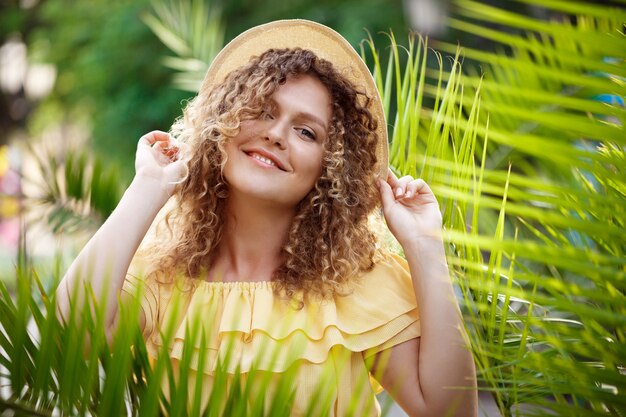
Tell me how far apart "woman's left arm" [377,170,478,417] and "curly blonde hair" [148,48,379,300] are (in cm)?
18

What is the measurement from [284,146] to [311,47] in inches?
13.1

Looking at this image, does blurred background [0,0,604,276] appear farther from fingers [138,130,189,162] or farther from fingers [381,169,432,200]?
fingers [381,169,432,200]

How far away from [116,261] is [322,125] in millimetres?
629

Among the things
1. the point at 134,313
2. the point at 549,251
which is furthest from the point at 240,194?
the point at 549,251

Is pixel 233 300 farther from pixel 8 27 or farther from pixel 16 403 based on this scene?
pixel 8 27

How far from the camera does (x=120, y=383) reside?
104 centimetres

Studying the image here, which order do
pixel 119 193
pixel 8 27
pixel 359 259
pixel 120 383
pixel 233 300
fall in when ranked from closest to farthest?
pixel 120 383
pixel 233 300
pixel 359 259
pixel 119 193
pixel 8 27

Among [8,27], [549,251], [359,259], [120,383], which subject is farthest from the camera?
[8,27]

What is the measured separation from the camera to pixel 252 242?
204 centimetres

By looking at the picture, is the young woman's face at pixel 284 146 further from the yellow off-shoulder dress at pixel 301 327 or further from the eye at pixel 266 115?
the yellow off-shoulder dress at pixel 301 327

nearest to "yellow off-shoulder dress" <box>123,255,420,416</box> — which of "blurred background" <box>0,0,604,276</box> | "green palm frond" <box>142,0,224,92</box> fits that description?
"blurred background" <box>0,0,604,276</box>

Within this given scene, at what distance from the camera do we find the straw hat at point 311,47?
2.07 meters

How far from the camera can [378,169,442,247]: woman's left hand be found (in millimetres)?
1900

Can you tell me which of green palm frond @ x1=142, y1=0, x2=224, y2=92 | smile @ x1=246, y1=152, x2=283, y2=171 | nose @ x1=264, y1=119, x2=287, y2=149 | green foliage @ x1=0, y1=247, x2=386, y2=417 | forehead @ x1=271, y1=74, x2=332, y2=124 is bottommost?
green foliage @ x1=0, y1=247, x2=386, y2=417
